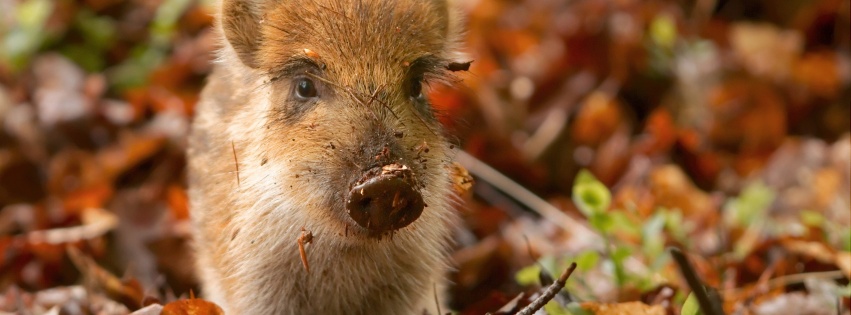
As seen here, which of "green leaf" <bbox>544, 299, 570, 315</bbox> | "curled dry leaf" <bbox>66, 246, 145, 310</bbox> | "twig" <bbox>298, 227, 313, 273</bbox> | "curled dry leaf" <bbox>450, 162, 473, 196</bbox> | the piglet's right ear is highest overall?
the piglet's right ear

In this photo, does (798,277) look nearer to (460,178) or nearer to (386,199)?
(460,178)

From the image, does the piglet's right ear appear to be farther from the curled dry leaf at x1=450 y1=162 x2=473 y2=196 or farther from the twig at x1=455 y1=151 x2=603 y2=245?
the twig at x1=455 y1=151 x2=603 y2=245

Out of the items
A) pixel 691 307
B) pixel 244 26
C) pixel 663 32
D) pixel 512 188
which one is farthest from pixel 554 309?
pixel 663 32

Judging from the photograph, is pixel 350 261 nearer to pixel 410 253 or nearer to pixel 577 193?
pixel 410 253

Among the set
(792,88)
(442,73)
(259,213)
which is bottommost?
(792,88)

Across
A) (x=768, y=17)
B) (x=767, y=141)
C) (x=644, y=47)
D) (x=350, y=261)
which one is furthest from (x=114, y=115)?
(x=768, y=17)

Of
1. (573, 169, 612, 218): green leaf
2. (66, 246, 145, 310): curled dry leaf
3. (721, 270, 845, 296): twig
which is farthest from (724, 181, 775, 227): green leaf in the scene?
(66, 246, 145, 310): curled dry leaf
